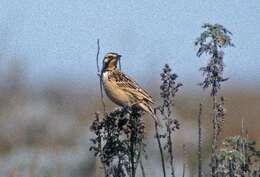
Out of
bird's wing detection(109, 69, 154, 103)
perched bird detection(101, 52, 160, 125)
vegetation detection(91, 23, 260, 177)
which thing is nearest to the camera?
vegetation detection(91, 23, 260, 177)

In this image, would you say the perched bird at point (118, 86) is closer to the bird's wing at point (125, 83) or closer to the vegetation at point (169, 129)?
the bird's wing at point (125, 83)

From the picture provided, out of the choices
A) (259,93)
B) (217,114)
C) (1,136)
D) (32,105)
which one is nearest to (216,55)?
(217,114)

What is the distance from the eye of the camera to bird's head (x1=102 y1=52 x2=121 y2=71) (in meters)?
7.94

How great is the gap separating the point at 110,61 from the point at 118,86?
20 cm

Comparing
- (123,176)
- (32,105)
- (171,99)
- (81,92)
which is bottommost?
(123,176)

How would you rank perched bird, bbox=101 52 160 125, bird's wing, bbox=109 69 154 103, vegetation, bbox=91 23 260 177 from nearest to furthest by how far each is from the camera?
vegetation, bbox=91 23 260 177 < perched bird, bbox=101 52 160 125 < bird's wing, bbox=109 69 154 103

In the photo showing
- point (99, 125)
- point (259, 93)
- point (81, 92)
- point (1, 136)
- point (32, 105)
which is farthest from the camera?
point (259, 93)

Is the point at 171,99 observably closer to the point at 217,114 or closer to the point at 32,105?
the point at 217,114

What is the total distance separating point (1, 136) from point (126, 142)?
15.8 feet

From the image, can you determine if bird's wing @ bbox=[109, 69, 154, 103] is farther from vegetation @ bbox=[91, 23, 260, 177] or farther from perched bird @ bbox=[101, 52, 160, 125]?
vegetation @ bbox=[91, 23, 260, 177]

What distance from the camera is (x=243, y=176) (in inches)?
237

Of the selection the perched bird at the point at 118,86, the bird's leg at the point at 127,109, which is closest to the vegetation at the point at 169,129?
the bird's leg at the point at 127,109

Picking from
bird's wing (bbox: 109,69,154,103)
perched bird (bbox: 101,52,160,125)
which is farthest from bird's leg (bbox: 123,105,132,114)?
bird's wing (bbox: 109,69,154,103)

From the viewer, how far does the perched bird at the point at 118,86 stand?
309 inches
